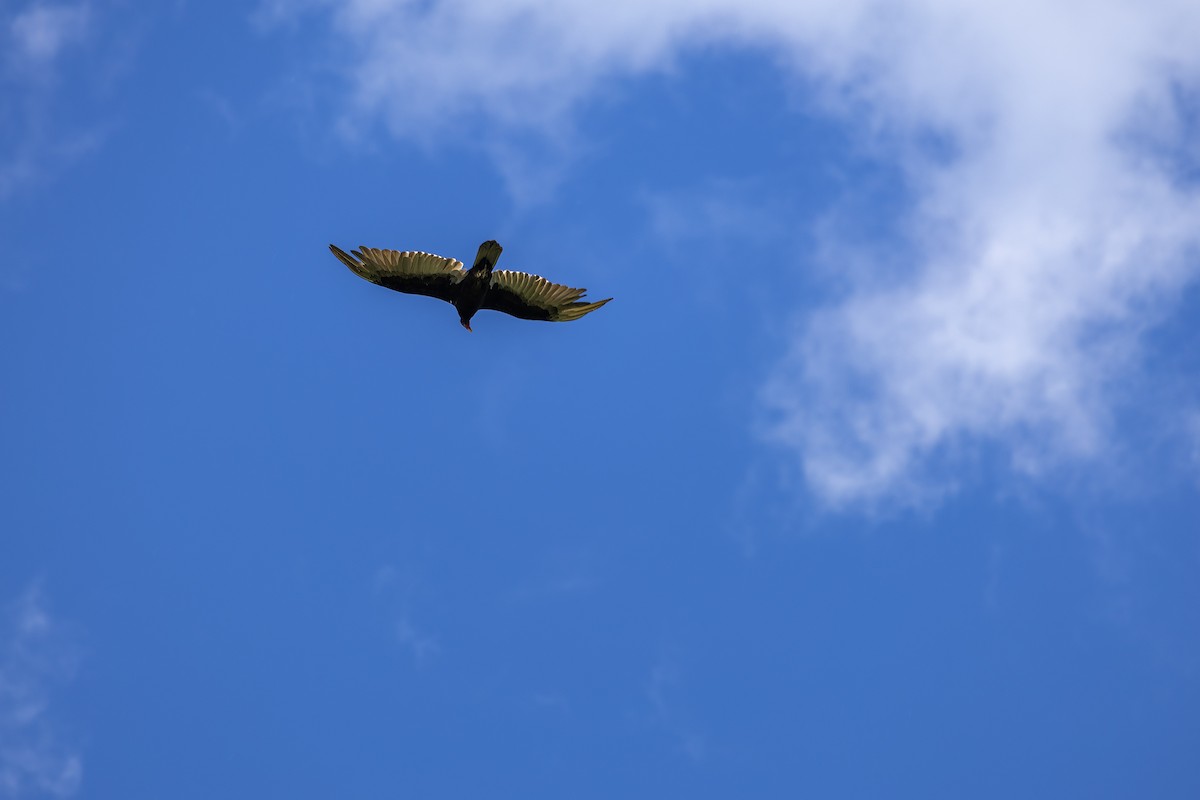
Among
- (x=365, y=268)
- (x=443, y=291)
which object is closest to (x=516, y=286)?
(x=443, y=291)

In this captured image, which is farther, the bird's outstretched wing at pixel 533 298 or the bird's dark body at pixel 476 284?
the bird's outstretched wing at pixel 533 298

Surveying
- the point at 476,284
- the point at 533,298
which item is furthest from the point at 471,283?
the point at 533,298

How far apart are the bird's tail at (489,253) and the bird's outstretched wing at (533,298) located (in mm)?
732

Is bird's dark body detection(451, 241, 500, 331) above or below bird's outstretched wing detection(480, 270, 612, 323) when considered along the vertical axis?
below

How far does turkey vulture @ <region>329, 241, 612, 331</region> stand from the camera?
25.9 metres

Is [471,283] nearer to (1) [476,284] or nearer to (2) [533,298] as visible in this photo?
(1) [476,284]

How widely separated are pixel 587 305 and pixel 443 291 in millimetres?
3103

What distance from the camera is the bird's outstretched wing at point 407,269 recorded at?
25875mm

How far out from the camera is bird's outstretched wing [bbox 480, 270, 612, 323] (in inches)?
1042

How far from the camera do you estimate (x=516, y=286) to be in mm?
26609

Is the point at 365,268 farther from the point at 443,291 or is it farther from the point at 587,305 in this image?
the point at 587,305

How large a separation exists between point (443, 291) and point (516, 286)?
1562 millimetres

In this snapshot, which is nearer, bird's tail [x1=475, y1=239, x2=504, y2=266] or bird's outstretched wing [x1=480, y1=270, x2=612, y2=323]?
bird's tail [x1=475, y1=239, x2=504, y2=266]

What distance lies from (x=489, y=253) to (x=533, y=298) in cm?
192
